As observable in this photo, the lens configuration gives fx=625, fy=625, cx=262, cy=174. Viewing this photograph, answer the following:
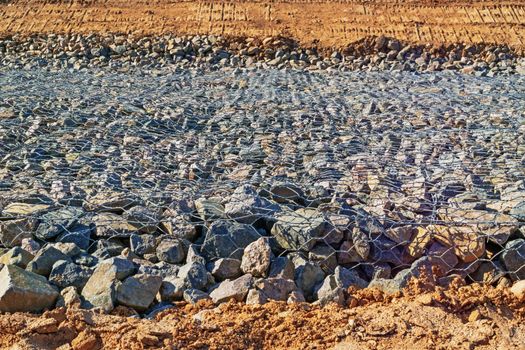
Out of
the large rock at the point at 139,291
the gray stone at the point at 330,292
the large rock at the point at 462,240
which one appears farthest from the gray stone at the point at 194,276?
the large rock at the point at 462,240

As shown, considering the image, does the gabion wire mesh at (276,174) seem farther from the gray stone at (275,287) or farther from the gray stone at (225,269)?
the gray stone at (275,287)

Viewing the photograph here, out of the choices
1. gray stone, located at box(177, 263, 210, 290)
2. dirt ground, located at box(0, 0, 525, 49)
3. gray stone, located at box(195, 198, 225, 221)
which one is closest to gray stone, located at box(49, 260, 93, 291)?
gray stone, located at box(177, 263, 210, 290)

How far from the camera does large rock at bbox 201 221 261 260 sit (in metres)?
2.80

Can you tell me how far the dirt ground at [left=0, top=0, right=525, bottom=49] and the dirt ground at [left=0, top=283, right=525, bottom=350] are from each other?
368 inches

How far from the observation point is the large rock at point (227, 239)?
2.80 metres

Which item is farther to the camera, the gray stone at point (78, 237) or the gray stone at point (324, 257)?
the gray stone at point (78, 237)

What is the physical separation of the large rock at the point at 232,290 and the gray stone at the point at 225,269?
0.32 feet

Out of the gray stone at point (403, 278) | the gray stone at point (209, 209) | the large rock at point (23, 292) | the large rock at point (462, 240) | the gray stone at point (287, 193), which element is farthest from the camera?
the gray stone at point (287, 193)

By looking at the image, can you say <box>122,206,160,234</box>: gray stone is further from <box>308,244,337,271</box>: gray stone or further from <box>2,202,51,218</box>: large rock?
<box>308,244,337,271</box>: gray stone

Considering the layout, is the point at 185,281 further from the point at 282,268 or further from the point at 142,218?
the point at 142,218

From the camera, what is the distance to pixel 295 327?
2223 mm

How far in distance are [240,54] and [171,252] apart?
8.38 meters

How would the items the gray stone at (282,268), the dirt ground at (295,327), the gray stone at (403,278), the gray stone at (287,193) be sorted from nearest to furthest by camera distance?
the dirt ground at (295,327) → the gray stone at (403,278) → the gray stone at (282,268) → the gray stone at (287,193)

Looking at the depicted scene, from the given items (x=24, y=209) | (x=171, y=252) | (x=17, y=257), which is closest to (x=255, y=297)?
(x=171, y=252)
